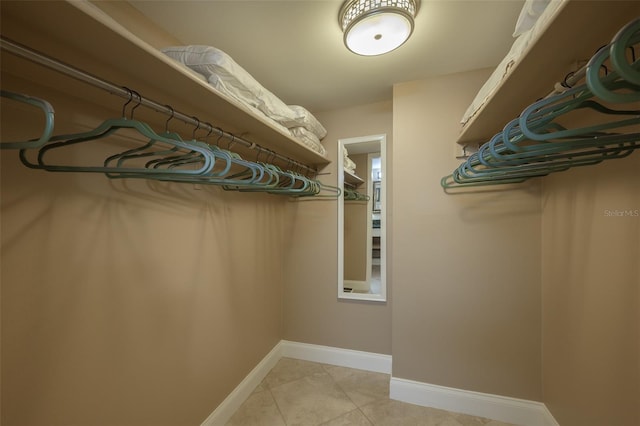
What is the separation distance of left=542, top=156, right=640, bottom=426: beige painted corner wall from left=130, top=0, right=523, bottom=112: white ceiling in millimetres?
900

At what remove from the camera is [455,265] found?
1678 millimetres

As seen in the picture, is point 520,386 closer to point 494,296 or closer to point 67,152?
point 494,296

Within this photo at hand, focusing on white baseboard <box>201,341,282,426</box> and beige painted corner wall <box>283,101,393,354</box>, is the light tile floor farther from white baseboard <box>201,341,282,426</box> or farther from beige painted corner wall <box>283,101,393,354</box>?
beige painted corner wall <box>283,101,393,354</box>

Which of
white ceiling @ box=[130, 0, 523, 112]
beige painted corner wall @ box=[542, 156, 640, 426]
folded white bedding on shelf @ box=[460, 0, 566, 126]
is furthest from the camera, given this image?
white ceiling @ box=[130, 0, 523, 112]

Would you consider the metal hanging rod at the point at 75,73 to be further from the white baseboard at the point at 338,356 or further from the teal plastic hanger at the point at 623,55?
the white baseboard at the point at 338,356

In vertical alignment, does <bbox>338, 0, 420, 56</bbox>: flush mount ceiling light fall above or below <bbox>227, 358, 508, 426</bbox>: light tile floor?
above

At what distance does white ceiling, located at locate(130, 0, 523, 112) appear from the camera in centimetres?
115

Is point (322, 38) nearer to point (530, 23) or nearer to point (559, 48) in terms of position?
point (530, 23)

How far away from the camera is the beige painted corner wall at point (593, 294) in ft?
2.97

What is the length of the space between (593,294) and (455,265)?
2.19ft

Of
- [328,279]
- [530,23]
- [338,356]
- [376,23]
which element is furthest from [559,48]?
[338,356]

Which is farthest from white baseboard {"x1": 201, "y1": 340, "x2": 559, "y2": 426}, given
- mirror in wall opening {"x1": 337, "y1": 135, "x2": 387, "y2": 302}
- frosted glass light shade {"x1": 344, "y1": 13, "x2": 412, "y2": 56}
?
frosted glass light shade {"x1": 344, "y1": 13, "x2": 412, "y2": 56}

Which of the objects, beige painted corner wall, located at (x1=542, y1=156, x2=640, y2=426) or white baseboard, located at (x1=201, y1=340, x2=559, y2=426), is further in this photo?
white baseboard, located at (x1=201, y1=340, x2=559, y2=426)

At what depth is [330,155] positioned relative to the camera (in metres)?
2.26
